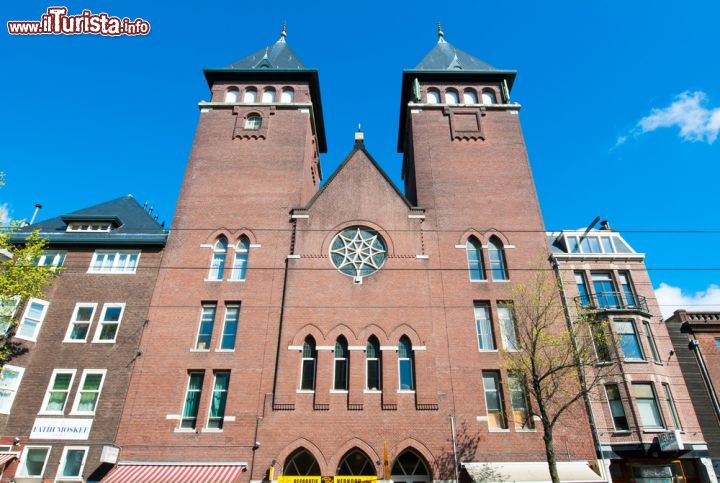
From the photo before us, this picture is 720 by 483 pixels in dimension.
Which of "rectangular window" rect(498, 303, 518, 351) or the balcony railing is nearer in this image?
"rectangular window" rect(498, 303, 518, 351)

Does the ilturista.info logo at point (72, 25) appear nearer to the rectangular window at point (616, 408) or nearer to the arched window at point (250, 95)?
the arched window at point (250, 95)

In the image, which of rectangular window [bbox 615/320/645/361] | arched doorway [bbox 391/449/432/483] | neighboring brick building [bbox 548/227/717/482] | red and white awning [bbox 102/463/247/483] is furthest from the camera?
rectangular window [bbox 615/320/645/361]

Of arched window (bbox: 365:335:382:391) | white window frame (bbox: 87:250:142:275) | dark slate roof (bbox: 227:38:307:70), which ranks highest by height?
dark slate roof (bbox: 227:38:307:70)

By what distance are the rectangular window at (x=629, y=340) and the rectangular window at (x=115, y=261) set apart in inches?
1019

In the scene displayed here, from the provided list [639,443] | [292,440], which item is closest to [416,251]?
[292,440]

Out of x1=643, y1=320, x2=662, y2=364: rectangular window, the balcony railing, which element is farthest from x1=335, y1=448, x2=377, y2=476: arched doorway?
x1=643, y1=320, x2=662, y2=364: rectangular window

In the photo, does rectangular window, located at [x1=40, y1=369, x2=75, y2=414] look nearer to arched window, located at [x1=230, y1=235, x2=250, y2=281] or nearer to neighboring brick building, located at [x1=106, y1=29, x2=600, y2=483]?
neighboring brick building, located at [x1=106, y1=29, x2=600, y2=483]

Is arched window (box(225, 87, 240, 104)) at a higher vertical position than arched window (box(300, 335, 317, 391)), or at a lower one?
higher

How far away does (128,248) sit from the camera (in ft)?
84.3

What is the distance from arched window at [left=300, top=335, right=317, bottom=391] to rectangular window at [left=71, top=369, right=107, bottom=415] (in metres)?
9.39

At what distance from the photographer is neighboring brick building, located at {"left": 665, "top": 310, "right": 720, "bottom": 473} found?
23766 mm

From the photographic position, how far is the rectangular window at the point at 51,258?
82.9ft

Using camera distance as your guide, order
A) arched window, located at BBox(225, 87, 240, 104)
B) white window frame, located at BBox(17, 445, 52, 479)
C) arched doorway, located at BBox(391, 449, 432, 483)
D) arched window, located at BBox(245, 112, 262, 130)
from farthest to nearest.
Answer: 1. arched window, located at BBox(225, 87, 240, 104)
2. arched window, located at BBox(245, 112, 262, 130)
3. arched doorway, located at BBox(391, 449, 432, 483)
4. white window frame, located at BBox(17, 445, 52, 479)

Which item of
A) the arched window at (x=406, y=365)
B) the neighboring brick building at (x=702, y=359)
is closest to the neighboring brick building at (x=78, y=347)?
the arched window at (x=406, y=365)
